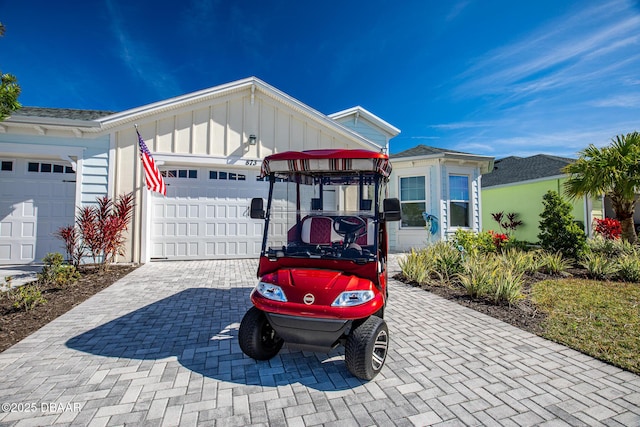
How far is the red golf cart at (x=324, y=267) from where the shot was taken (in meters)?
2.29

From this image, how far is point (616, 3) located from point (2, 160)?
13.3 metres

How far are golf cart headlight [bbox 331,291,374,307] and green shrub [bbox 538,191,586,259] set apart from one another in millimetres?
7641

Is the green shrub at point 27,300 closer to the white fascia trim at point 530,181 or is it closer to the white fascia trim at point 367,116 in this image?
the white fascia trim at point 367,116

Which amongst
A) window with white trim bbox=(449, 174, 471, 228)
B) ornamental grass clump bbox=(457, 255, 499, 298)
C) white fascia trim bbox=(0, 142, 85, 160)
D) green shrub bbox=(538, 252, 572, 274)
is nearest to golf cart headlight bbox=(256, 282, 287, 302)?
ornamental grass clump bbox=(457, 255, 499, 298)

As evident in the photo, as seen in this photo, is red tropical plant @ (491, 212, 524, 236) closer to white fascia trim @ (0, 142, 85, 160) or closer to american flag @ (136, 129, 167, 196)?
american flag @ (136, 129, 167, 196)

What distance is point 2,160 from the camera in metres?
6.91

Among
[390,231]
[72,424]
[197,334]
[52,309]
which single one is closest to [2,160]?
[52,309]

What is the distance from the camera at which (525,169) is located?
49.1 ft

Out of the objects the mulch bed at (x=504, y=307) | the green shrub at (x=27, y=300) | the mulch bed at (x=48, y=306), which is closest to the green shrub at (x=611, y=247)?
the mulch bed at (x=504, y=307)

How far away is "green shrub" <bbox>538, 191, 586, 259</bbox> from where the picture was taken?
23.6ft

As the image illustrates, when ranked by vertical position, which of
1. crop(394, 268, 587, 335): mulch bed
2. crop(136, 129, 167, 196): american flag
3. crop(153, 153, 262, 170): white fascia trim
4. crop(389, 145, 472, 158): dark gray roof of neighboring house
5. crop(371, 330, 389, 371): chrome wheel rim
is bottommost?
crop(394, 268, 587, 335): mulch bed

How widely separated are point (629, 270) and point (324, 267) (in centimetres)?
755

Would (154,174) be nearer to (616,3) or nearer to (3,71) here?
(3,71)

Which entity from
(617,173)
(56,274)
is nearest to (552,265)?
(617,173)
